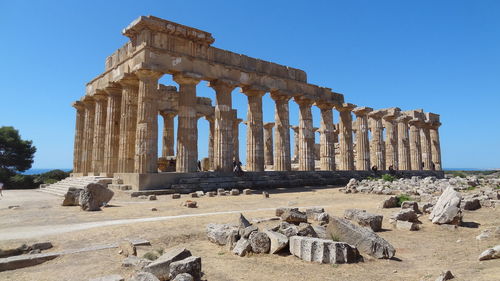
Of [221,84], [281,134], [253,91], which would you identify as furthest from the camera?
[281,134]

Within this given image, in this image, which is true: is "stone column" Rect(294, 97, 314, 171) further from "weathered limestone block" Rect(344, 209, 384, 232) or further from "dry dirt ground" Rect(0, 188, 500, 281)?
"weathered limestone block" Rect(344, 209, 384, 232)

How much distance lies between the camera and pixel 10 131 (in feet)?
124

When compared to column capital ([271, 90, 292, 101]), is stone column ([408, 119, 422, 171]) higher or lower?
lower

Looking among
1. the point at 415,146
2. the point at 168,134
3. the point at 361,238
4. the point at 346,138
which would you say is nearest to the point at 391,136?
the point at 415,146

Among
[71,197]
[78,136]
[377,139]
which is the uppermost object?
[78,136]

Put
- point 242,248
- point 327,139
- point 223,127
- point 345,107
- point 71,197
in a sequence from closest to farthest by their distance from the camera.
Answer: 1. point 242,248
2. point 71,197
3. point 223,127
4. point 327,139
5. point 345,107

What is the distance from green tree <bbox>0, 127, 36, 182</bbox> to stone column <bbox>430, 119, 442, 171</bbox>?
49071 mm

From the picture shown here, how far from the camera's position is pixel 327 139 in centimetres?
2806

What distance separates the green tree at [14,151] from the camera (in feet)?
121

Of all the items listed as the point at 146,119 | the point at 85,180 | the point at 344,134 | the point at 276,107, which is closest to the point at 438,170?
the point at 344,134

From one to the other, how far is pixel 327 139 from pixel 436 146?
69.5ft

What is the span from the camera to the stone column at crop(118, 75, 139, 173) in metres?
20.1

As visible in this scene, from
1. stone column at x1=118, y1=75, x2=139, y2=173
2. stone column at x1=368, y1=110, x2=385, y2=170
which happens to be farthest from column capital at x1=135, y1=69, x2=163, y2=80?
stone column at x1=368, y1=110, x2=385, y2=170

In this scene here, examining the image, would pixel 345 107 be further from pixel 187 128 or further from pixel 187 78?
pixel 187 128
